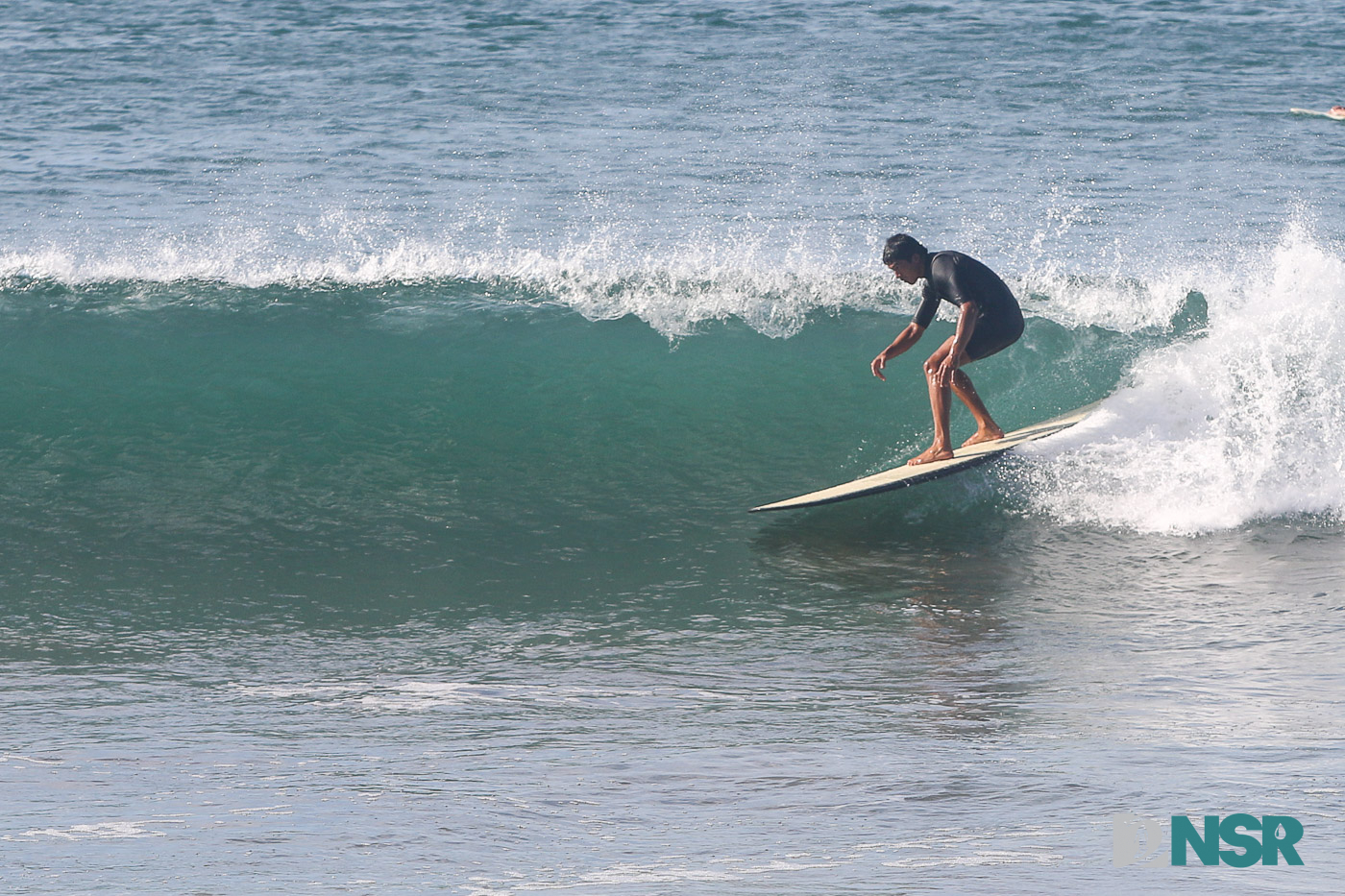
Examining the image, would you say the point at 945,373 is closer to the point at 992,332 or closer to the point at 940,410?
the point at 940,410

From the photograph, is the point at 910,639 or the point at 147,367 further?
the point at 147,367

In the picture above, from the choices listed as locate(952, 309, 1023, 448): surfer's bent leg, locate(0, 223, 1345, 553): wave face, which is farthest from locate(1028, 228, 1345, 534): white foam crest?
locate(952, 309, 1023, 448): surfer's bent leg

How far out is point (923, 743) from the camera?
4.66 m

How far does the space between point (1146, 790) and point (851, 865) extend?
1.01 meters

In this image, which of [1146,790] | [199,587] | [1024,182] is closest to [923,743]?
[1146,790]

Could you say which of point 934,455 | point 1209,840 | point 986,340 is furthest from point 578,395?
point 1209,840

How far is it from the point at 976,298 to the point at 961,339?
270 mm

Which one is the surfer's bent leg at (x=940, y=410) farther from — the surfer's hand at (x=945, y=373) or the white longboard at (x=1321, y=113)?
the white longboard at (x=1321, y=113)

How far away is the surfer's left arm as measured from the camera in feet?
23.7

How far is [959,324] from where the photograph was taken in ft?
23.6

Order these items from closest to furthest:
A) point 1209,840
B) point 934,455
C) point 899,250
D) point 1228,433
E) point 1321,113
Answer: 1. point 1209,840
2. point 899,250
3. point 934,455
4. point 1228,433
5. point 1321,113

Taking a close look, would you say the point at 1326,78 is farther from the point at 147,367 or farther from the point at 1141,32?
the point at 147,367

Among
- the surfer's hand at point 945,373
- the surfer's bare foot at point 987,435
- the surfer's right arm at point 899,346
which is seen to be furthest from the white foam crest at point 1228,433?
the surfer's right arm at point 899,346

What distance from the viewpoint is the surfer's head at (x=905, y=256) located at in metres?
6.99
